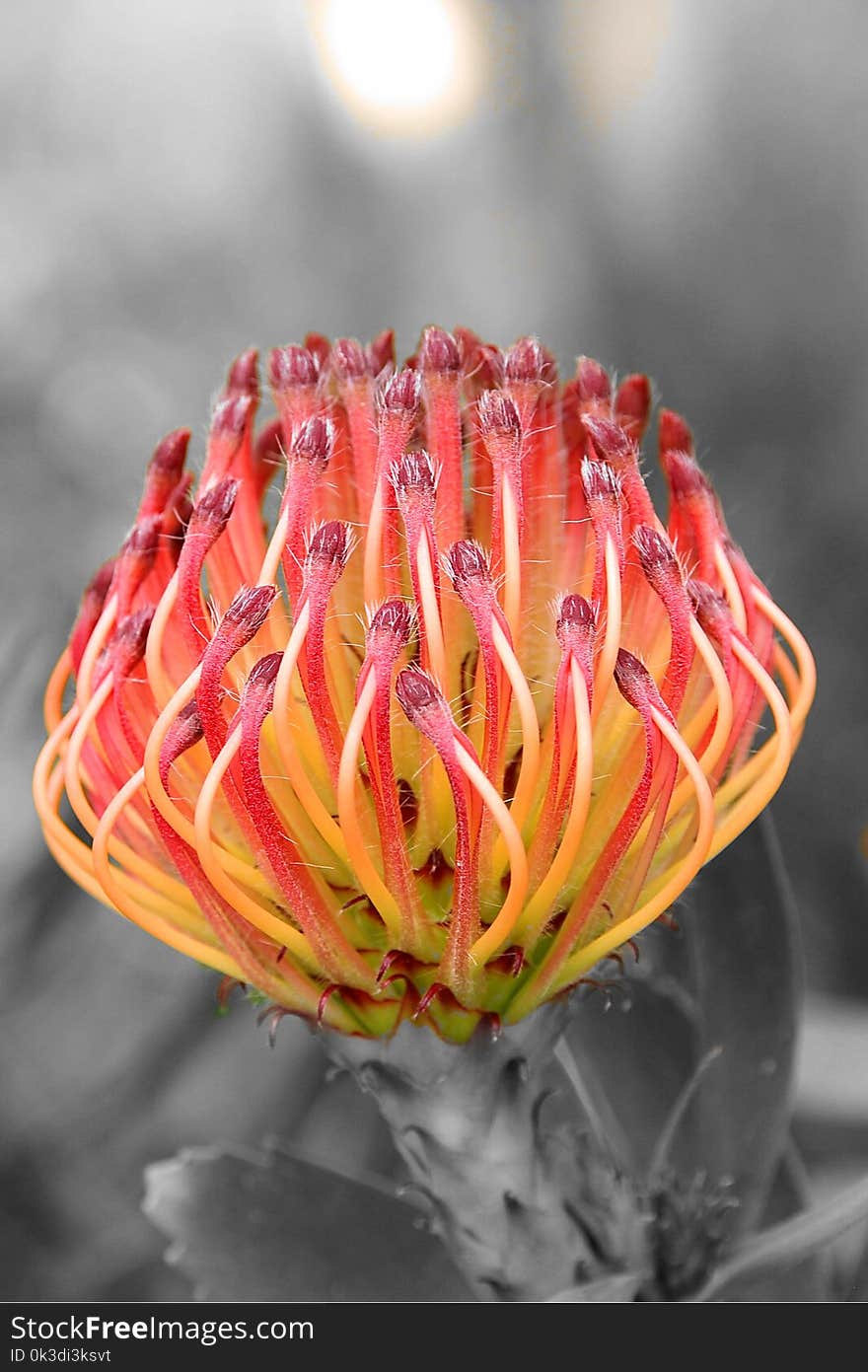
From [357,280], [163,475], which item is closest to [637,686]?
[163,475]

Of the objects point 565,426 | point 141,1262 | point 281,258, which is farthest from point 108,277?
point 141,1262

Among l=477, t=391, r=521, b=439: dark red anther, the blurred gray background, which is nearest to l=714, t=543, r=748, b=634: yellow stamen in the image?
l=477, t=391, r=521, b=439: dark red anther

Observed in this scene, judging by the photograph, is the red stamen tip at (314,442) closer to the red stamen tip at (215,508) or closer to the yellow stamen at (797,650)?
the red stamen tip at (215,508)

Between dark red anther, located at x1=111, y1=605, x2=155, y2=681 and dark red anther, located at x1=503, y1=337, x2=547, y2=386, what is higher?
dark red anther, located at x1=503, y1=337, x2=547, y2=386

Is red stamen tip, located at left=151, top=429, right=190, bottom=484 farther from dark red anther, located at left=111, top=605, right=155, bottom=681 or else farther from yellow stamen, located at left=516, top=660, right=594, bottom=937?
yellow stamen, located at left=516, top=660, right=594, bottom=937

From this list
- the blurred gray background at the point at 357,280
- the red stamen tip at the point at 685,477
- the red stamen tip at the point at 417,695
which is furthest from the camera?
the blurred gray background at the point at 357,280

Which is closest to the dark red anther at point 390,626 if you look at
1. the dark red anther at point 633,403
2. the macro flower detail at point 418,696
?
the macro flower detail at point 418,696
